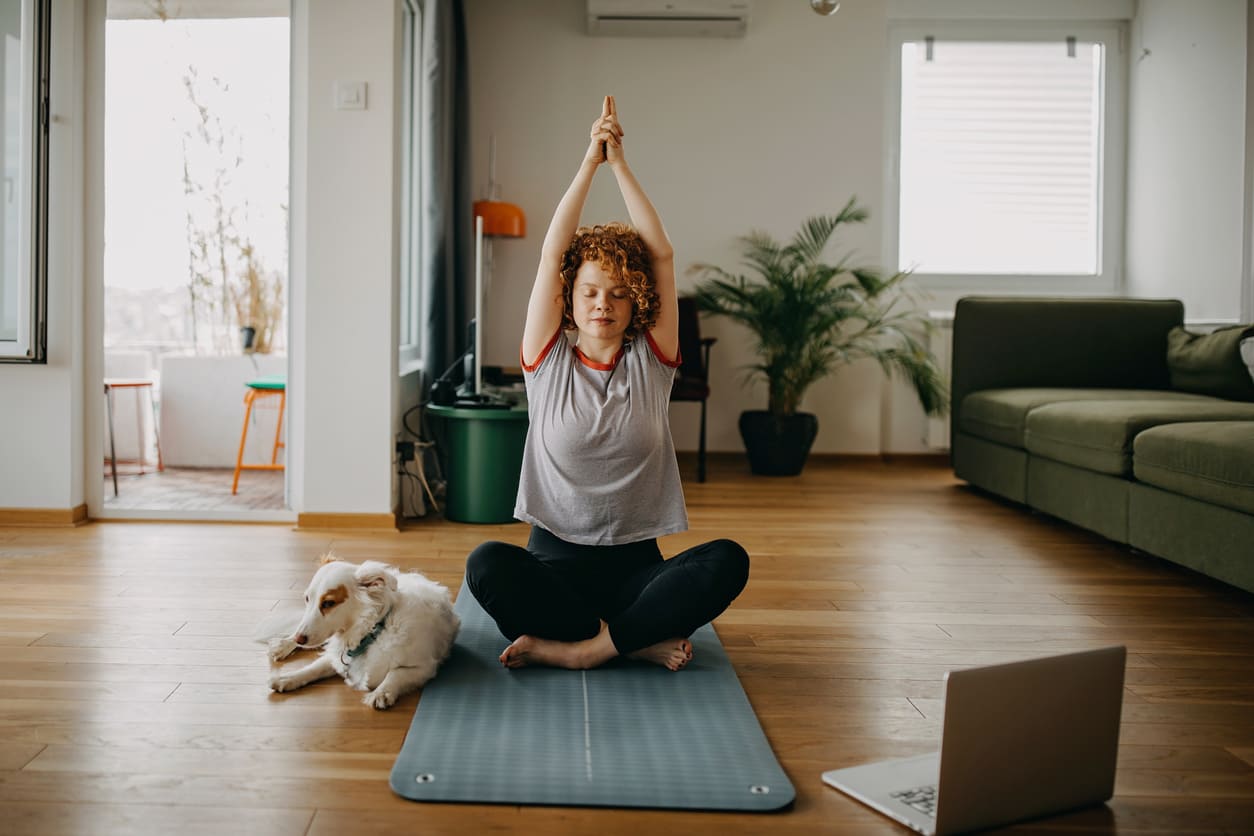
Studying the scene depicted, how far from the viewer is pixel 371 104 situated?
355cm

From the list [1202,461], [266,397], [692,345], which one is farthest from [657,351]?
[266,397]

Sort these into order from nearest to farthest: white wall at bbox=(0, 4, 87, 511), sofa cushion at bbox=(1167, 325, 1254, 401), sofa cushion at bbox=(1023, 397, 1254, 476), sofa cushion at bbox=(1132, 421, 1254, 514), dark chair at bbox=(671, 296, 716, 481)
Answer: sofa cushion at bbox=(1132, 421, 1254, 514) → sofa cushion at bbox=(1023, 397, 1254, 476) → white wall at bbox=(0, 4, 87, 511) → sofa cushion at bbox=(1167, 325, 1254, 401) → dark chair at bbox=(671, 296, 716, 481)

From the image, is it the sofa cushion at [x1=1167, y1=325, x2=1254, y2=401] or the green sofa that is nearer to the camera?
the green sofa

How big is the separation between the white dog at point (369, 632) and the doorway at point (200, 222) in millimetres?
3243

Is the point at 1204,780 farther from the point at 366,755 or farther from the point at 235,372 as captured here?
the point at 235,372

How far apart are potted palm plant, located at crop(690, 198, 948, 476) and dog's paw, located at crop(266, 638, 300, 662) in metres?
3.28

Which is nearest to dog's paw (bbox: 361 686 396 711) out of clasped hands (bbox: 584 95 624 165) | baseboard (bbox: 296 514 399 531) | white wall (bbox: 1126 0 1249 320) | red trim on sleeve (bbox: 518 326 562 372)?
red trim on sleeve (bbox: 518 326 562 372)

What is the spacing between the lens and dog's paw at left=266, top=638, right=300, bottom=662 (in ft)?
6.91

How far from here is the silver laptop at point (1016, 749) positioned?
1378 millimetres

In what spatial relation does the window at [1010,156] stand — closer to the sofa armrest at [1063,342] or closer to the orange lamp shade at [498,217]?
the sofa armrest at [1063,342]

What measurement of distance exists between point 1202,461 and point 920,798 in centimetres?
177

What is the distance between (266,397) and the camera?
17.2ft

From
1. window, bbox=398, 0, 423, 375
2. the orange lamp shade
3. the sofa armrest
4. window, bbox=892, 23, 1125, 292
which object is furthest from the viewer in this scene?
window, bbox=892, 23, 1125, 292

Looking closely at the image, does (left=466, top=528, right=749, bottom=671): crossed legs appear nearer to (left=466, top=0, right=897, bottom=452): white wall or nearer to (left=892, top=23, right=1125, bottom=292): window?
(left=466, top=0, right=897, bottom=452): white wall
